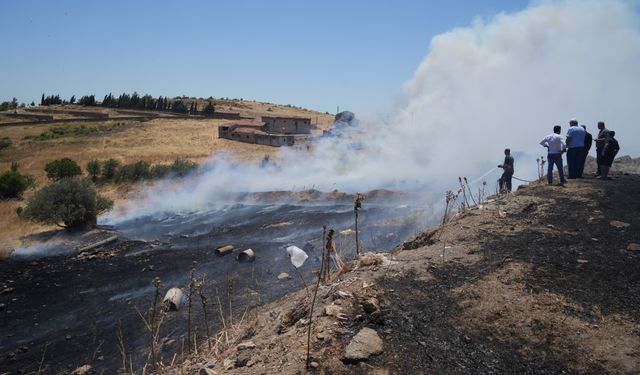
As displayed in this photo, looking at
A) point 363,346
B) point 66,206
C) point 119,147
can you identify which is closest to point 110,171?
point 66,206

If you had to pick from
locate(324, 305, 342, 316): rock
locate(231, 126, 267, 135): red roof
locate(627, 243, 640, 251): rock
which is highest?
locate(231, 126, 267, 135): red roof

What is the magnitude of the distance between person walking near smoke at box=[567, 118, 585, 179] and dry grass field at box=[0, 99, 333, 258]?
60.7 feet

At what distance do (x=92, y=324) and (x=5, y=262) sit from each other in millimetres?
6805

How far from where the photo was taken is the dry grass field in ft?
84.6

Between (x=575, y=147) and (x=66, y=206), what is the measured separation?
16.7 m

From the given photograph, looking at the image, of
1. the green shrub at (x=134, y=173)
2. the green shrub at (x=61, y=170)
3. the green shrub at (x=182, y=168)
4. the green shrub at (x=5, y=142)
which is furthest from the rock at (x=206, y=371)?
the green shrub at (x=5, y=142)

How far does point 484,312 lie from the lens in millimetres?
4418

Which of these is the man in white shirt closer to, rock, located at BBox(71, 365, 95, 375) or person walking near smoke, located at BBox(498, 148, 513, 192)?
person walking near smoke, located at BBox(498, 148, 513, 192)

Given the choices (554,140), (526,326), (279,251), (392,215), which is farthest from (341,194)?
(526,326)

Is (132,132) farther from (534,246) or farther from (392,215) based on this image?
(534,246)

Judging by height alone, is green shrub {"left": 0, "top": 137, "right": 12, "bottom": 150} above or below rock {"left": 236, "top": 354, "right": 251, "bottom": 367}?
below

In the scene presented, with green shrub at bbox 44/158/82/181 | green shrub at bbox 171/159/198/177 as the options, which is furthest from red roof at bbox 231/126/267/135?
green shrub at bbox 44/158/82/181

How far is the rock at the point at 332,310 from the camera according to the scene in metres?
4.32

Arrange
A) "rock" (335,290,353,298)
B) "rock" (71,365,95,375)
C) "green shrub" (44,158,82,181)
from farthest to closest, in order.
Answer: "green shrub" (44,158,82,181) < "rock" (71,365,95,375) < "rock" (335,290,353,298)
